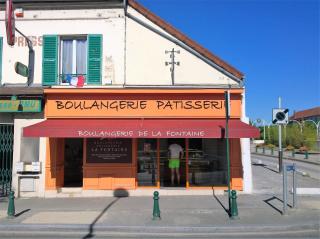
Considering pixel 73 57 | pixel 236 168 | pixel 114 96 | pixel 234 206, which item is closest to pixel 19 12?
pixel 73 57

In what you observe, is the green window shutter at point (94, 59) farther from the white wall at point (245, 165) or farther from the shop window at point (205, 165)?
the white wall at point (245, 165)

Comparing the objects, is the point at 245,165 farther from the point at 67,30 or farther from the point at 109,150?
the point at 67,30

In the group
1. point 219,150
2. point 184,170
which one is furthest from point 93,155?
point 219,150

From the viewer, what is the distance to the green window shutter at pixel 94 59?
13375mm

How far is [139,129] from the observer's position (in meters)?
12.2

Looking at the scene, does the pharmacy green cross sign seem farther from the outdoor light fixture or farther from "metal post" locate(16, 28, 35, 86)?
the outdoor light fixture

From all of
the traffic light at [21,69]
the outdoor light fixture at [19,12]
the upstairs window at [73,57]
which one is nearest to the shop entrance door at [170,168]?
the upstairs window at [73,57]

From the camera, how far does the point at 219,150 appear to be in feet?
45.1

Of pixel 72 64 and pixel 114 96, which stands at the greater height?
pixel 72 64

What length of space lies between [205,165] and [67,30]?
695 cm

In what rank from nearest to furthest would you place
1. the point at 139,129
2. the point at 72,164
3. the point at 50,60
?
the point at 139,129 → the point at 50,60 → the point at 72,164

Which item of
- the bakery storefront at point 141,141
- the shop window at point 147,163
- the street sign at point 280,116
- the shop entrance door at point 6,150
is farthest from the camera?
the street sign at point 280,116

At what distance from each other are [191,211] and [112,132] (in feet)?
11.9

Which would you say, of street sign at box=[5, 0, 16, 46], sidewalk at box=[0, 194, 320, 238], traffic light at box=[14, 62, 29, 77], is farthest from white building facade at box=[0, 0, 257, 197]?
street sign at box=[5, 0, 16, 46]
